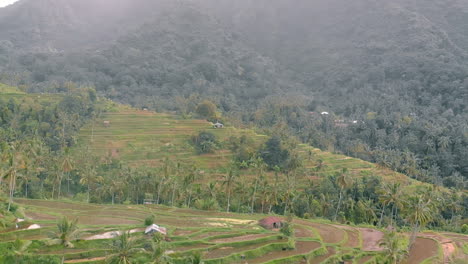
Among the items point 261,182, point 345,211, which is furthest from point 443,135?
point 261,182

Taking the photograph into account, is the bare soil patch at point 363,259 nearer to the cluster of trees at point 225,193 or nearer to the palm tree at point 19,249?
the cluster of trees at point 225,193

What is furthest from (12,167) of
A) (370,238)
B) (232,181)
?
(370,238)

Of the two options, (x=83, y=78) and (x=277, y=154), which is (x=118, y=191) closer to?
(x=277, y=154)

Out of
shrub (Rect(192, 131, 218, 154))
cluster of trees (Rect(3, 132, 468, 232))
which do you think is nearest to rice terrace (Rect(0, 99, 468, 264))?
cluster of trees (Rect(3, 132, 468, 232))

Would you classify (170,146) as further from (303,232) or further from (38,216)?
(303,232)

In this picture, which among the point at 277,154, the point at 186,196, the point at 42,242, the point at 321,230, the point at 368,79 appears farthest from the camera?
the point at 368,79

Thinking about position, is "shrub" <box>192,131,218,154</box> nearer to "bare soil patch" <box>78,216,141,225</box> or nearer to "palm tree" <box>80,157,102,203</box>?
"palm tree" <box>80,157,102,203</box>
